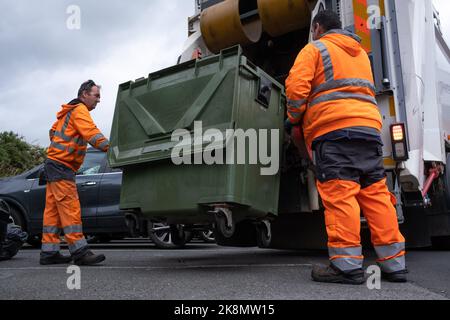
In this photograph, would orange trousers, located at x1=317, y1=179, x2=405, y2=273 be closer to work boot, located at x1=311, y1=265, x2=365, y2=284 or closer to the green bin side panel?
work boot, located at x1=311, y1=265, x2=365, y2=284

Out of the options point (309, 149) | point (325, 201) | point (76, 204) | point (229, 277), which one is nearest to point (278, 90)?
point (309, 149)

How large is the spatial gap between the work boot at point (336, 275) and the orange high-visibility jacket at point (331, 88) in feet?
2.67

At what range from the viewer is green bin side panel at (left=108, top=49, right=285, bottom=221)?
3.05 metres

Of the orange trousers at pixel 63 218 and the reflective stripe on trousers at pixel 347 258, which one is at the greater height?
the orange trousers at pixel 63 218

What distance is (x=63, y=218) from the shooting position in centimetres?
395

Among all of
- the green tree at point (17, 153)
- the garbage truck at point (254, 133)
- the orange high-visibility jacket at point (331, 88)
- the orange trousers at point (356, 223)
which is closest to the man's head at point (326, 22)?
the orange high-visibility jacket at point (331, 88)

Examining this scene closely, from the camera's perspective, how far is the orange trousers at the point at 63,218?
3.90m

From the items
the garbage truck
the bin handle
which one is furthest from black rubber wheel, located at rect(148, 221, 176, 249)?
the bin handle

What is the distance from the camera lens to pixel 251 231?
457 centimetres

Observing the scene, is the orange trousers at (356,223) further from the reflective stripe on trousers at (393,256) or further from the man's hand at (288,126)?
the man's hand at (288,126)

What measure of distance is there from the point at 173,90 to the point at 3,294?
5.52 ft

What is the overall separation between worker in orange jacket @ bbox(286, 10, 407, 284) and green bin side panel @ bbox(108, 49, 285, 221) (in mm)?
351

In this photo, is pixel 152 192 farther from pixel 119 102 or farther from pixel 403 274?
pixel 403 274
